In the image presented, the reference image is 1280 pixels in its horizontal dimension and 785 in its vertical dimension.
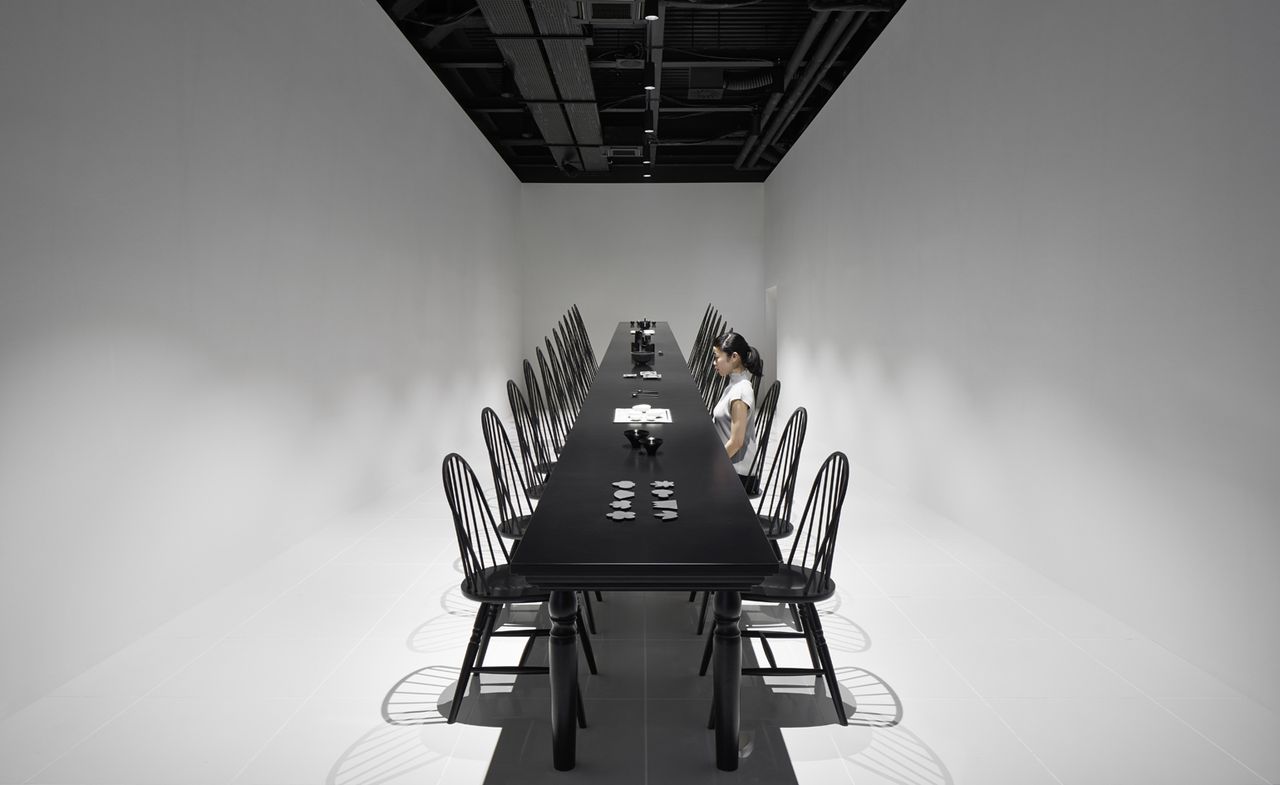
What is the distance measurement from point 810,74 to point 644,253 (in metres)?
5.97

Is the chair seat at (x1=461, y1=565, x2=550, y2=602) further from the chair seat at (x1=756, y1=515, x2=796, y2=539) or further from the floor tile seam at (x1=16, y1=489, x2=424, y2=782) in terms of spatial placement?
the floor tile seam at (x1=16, y1=489, x2=424, y2=782)

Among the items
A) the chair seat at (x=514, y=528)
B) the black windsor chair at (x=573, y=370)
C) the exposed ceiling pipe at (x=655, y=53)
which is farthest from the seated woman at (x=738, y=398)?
the black windsor chair at (x=573, y=370)

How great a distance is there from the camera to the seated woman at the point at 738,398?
13.6 feet

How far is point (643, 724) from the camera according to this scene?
8.73ft

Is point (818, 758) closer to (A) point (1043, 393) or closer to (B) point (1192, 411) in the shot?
(B) point (1192, 411)

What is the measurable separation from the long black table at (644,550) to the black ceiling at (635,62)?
3.79 m

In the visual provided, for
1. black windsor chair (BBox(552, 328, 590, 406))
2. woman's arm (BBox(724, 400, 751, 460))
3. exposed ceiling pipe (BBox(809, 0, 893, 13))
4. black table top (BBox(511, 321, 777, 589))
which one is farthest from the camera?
black windsor chair (BBox(552, 328, 590, 406))

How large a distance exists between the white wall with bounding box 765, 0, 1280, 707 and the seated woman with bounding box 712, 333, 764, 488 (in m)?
1.55

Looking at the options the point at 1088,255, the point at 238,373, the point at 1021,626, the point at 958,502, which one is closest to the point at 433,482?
the point at 238,373

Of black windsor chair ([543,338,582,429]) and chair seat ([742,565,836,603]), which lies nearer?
chair seat ([742,565,836,603])

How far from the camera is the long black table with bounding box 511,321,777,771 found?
6.65 feet

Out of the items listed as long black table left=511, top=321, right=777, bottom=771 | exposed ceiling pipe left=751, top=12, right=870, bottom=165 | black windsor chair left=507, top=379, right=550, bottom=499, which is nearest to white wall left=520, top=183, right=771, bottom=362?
exposed ceiling pipe left=751, top=12, right=870, bottom=165

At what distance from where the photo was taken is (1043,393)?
13.6ft

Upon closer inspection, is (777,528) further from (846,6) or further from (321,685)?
(846,6)
